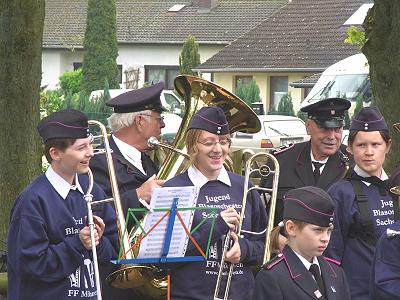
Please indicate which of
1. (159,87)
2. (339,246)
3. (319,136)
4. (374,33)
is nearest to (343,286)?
(339,246)

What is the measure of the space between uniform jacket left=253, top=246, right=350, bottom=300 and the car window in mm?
18881

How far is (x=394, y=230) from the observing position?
5500mm

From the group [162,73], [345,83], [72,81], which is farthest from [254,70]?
[345,83]

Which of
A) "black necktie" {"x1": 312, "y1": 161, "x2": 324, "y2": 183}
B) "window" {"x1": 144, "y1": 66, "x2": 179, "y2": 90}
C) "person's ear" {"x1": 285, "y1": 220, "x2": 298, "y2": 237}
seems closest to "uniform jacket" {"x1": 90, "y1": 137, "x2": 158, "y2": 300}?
"black necktie" {"x1": 312, "y1": 161, "x2": 324, "y2": 183}

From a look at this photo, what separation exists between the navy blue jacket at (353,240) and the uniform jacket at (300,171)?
666mm

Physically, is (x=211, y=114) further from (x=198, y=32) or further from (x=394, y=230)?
(x=198, y=32)

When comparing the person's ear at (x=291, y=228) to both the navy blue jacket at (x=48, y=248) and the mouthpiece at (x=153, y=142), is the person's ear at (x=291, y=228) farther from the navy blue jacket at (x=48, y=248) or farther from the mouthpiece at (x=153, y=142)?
the mouthpiece at (x=153, y=142)

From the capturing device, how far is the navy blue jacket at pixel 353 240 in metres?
6.17

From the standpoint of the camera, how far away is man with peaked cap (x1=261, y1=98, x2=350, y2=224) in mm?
7000

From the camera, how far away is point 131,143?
7.00 m

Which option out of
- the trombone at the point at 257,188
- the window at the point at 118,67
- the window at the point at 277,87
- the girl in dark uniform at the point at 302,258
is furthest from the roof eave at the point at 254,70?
the girl in dark uniform at the point at 302,258

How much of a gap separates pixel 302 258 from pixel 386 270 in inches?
18.9

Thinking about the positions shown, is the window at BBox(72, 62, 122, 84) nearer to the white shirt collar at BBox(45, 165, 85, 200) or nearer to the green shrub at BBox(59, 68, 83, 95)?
the green shrub at BBox(59, 68, 83, 95)

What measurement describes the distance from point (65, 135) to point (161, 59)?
134ft
